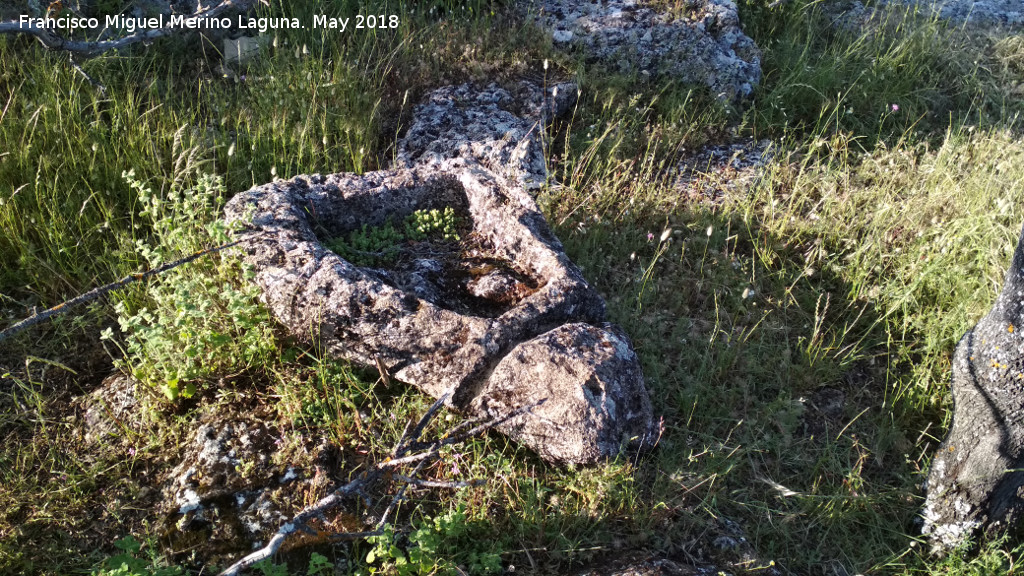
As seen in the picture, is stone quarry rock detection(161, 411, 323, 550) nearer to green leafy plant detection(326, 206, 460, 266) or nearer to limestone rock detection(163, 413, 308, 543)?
limestone rock detection(163, 413, 308, 543)

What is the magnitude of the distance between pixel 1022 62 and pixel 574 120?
4.25m

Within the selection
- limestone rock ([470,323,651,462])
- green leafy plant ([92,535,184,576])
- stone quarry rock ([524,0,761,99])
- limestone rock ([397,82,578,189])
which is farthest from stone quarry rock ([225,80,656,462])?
stone quarry rock ([524,0,761,99])

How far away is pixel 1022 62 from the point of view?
6.28 m

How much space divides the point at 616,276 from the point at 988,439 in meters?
2.02

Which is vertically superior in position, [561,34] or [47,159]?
[561,34]

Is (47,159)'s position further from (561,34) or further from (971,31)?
(971,31)

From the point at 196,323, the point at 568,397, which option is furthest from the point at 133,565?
the point at 568,397

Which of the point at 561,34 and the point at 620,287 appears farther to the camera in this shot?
the point at 561,34

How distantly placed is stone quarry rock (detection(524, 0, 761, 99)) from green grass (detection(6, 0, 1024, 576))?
0.20 meters

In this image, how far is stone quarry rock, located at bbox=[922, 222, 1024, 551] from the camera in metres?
2.99

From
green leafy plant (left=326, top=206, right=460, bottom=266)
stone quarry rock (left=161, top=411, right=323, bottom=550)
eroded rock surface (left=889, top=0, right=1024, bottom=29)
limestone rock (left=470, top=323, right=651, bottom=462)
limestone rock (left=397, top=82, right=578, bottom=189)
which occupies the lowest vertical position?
stone quarry rock (left=161, top=411, right=323, bottom=550)

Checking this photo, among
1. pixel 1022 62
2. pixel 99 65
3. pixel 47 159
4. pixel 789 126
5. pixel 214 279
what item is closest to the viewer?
pixel 214 279

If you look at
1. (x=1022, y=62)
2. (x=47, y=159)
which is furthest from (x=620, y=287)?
(x=1022, y=62)

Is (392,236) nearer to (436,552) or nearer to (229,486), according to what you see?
(229,486)
